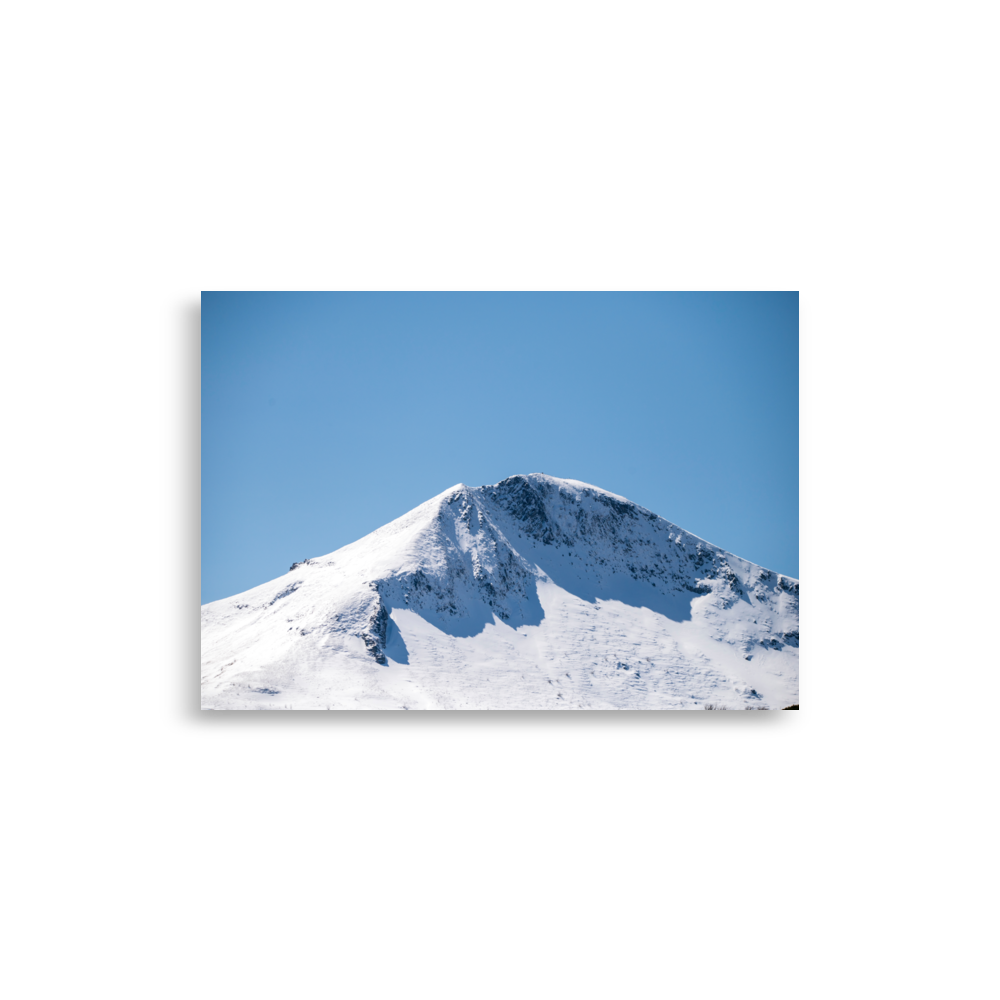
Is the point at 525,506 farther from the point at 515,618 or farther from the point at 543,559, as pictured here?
the point at 515,618

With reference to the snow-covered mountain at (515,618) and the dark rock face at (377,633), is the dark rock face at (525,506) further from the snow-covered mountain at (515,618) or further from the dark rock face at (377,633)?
the dark rock face at (377,633)

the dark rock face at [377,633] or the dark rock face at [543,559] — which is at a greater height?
the dark rock face at [543,559]

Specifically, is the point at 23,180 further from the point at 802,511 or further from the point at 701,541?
the point at 701,541

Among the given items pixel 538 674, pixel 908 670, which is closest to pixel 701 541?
pixel 538 674

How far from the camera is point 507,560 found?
176 ft

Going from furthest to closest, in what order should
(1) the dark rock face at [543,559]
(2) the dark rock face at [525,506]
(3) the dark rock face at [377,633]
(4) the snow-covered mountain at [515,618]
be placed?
(2) the dark rock face at [525,506] → (1) the dark rock face at [543,559] → (3) the dark rock face at [377,633] → (4) the snow-covered mountain at [515,618]

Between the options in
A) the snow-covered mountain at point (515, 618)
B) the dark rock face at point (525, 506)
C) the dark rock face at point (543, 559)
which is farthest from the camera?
the dark rock face at point (525, 506)

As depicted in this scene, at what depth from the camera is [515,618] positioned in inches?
Result: 1880

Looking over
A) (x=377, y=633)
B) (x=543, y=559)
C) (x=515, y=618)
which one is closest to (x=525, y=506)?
(x=543, y=559)

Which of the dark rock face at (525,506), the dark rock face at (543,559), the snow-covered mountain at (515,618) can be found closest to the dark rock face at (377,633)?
the snow-covered mountain at (515,618)

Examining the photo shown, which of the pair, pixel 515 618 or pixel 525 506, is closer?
pixel 515 618

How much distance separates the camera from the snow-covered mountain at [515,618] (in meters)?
35.3

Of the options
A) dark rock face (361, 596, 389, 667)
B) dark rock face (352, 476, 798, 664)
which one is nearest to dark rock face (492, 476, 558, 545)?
dark rock face (352, 476, 798, 664)

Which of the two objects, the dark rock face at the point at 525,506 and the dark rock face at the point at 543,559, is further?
the dark rock face at the point at 525,506
